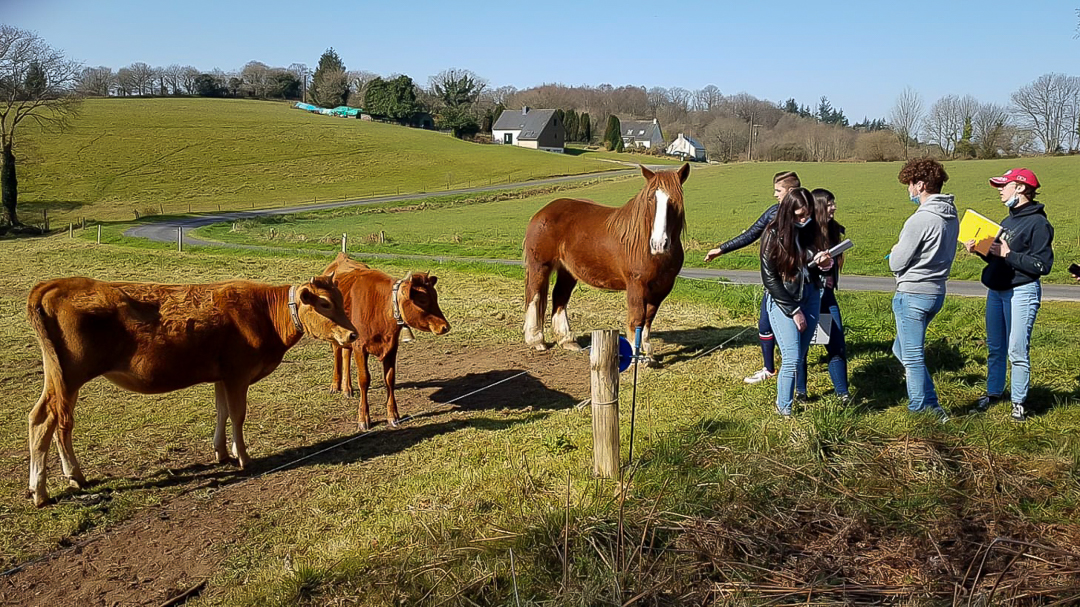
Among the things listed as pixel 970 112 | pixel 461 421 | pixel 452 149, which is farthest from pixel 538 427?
pixel 970 112

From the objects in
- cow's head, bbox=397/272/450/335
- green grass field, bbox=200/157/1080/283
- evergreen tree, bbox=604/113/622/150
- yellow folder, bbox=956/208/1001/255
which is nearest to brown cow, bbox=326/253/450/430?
cow's head, bbox=397/272/450/335

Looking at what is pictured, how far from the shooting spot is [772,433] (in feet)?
18.5

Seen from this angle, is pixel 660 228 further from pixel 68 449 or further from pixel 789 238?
pixel 68 449

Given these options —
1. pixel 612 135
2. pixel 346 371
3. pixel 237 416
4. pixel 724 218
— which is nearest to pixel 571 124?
pixel 612 135

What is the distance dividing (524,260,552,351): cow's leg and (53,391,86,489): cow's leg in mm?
5799

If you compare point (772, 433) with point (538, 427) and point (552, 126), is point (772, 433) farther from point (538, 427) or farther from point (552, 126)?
point (552, 126)

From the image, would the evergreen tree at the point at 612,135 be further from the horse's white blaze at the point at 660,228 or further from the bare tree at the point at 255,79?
the horse's white blaze at the point at 660,228

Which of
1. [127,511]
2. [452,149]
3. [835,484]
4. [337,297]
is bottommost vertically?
[127,511]

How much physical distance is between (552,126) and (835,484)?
10996cm

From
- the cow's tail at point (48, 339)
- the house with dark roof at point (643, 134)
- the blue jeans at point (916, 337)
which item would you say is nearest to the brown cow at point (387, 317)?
the cow's tail at point (48, 339)

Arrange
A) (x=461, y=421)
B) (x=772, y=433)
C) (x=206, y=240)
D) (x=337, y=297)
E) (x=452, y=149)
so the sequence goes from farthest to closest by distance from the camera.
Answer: (x=452, y=149) → (x=206, y=240) → (x=461, y=421) → (x=337, y=297) → (x=772, y=433)

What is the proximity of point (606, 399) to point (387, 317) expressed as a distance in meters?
3.46

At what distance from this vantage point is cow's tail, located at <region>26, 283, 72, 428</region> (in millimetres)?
5734

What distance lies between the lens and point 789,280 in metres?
6.11
